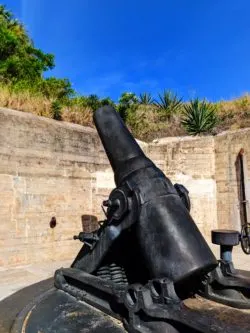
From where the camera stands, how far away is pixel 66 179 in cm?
690

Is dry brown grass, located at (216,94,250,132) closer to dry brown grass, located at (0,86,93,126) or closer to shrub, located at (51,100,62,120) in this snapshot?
dry brown grass, located at (0,86,93,126)

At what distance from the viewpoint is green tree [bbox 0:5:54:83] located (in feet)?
44.2

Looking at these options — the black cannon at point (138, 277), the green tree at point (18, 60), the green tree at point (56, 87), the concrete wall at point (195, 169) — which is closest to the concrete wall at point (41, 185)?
the concrete wall at point (195, 169)

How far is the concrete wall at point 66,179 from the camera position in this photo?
606 cm

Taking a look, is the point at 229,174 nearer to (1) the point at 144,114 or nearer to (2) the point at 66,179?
(2) the point at 66,179

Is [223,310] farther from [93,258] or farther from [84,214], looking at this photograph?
[84,214]

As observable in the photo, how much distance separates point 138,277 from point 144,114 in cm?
898

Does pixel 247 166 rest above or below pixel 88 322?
above

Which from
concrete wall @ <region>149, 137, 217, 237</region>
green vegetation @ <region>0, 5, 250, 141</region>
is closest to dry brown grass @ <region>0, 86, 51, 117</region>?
green vegetation @ <region>0, 5, 250, 141</region>

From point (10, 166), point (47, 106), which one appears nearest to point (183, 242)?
point (10, 166)

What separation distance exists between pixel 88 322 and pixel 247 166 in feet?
21.2

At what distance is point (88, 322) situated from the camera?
2.49 meters

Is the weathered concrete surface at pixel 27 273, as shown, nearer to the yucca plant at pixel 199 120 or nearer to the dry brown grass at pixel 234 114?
the yucca plant at pixel 199 120

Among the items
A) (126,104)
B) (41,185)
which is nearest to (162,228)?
(41,185)
